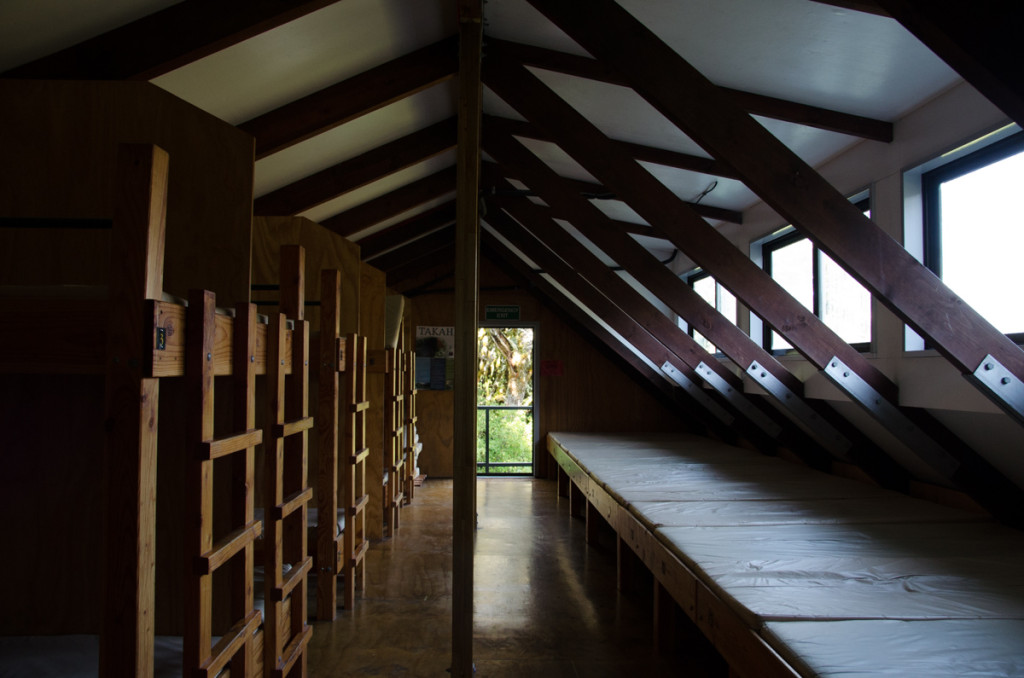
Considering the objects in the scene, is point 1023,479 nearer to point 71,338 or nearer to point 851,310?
point 851,310

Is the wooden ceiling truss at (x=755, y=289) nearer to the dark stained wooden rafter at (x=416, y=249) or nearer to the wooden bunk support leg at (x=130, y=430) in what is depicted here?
the wooden bunk support leg at (x=130, y=430)

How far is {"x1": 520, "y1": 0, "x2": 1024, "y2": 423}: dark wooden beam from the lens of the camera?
2227mm

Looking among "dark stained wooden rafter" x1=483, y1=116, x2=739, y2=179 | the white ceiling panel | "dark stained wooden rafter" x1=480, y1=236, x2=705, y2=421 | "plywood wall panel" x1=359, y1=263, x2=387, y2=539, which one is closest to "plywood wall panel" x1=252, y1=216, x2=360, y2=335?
the white ceiling panel

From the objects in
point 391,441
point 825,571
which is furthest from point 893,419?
point 391,441

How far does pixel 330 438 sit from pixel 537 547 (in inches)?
86.8

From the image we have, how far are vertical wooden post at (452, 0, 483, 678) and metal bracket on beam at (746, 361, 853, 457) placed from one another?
1940mm

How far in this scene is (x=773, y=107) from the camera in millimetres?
2916

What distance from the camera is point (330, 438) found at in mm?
3201

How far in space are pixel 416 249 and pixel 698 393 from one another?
321cm

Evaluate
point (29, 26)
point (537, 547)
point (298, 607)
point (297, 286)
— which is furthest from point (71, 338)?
point (537, 547)

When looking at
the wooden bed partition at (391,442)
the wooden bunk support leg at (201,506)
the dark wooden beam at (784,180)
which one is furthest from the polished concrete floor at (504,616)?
the dark wooden beam at (784,180)

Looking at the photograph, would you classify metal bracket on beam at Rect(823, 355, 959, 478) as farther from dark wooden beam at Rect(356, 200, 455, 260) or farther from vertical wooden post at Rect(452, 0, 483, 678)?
dark wooden beam at Rect(356, 200, 455, 260)

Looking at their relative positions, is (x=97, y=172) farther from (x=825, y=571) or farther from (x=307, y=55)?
(x=825, y=571)

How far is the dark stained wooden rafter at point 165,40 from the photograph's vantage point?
7.11 feet
